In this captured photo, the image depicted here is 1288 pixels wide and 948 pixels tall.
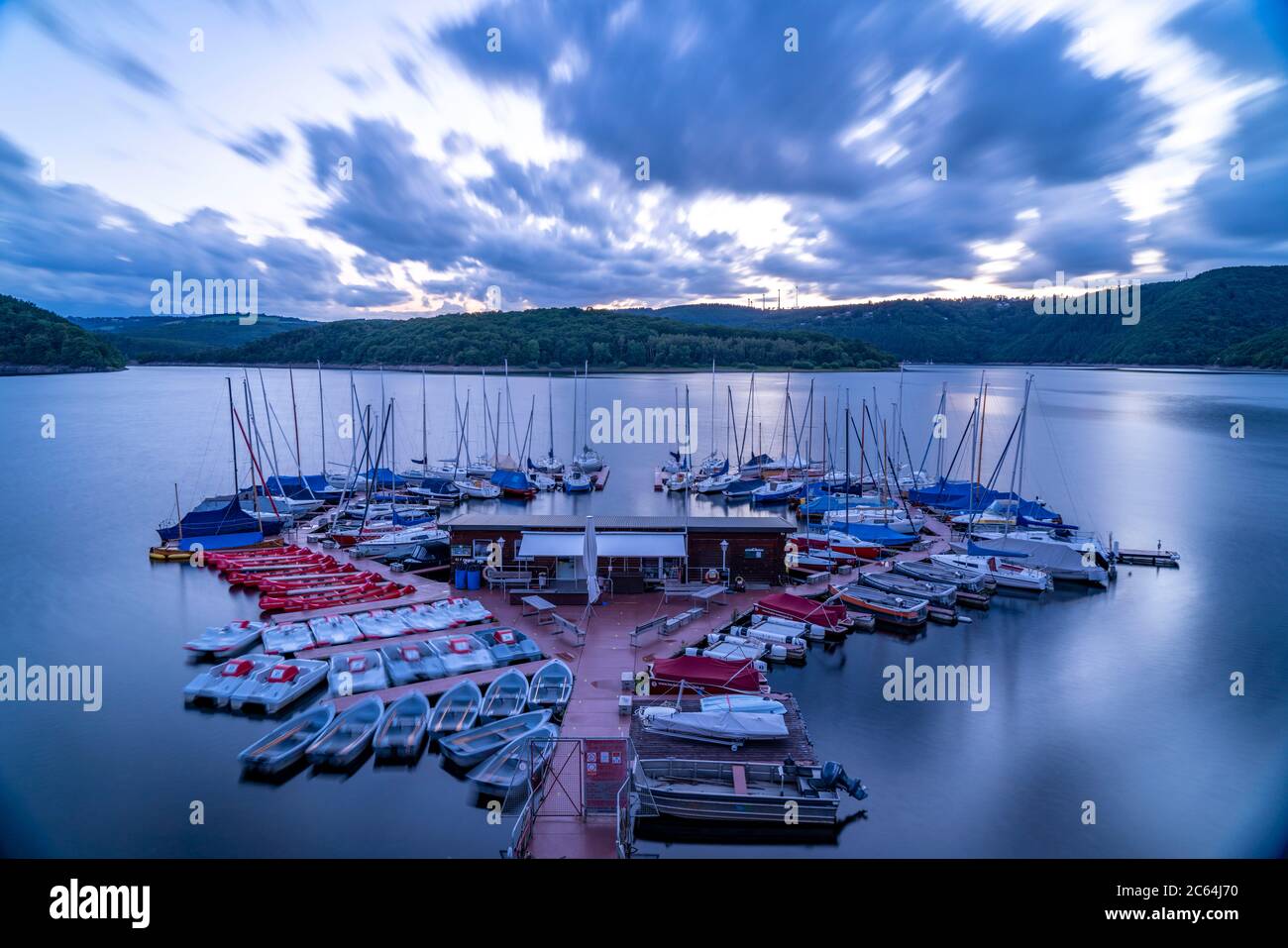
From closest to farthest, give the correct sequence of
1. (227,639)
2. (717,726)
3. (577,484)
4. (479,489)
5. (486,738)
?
(717,726), (486,738), (227,639), (479,489), (577,484)

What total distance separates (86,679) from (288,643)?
250 inches

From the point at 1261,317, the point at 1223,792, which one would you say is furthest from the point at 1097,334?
the point at 1223,792

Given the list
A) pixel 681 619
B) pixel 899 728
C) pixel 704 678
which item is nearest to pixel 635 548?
pixel 681 619

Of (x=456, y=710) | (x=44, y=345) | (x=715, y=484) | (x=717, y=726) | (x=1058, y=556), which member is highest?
(x=44, y=345)

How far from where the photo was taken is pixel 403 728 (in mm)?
14438

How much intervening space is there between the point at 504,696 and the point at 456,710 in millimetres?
1102

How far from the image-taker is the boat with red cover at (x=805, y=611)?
69.0ft

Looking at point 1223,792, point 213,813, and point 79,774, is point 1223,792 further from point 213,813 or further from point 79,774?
point 79,774

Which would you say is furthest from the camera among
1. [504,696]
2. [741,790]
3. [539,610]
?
[539,610]

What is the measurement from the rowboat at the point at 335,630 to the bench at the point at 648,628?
7.82 m

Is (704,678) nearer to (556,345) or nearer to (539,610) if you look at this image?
(539,610)

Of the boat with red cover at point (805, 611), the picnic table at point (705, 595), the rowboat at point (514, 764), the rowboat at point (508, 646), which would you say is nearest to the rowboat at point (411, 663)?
the rowboat at point (508, 646)

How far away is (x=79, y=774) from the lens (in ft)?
47.2

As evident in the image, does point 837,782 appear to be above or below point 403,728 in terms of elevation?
below
